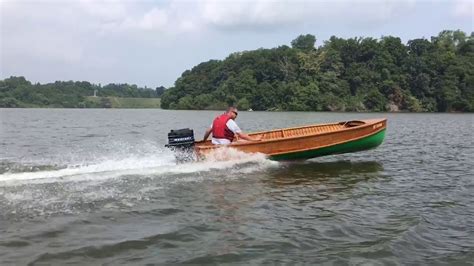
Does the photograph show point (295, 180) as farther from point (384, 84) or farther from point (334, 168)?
point (384, 84)

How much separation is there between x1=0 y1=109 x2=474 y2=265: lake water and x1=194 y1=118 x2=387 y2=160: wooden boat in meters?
0.38

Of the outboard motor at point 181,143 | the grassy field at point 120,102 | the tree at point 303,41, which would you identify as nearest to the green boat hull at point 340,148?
the outboard motor at point 181,143

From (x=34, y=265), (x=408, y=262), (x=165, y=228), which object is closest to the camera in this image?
(x=34, y=265)

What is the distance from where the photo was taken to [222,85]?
116 m

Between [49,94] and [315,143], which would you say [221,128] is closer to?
[315,143]

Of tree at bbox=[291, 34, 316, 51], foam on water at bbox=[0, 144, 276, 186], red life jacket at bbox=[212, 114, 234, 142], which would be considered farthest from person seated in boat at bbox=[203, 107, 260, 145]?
tree at bbox=[291, 34, 316, 51]

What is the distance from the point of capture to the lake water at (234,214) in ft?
22.3

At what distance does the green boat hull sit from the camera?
51.3ft

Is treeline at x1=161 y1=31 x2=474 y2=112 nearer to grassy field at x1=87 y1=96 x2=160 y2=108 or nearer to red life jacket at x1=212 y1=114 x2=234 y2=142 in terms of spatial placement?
grassy field at x1=87 y1=96 x2=160 y2=108

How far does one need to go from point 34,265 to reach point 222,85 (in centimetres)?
11062

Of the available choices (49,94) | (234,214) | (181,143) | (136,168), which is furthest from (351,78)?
(234,214)

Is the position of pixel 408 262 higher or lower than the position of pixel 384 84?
lower

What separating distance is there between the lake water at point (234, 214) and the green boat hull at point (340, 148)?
0.49 metres

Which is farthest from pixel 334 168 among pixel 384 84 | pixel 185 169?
pixel 384 84
